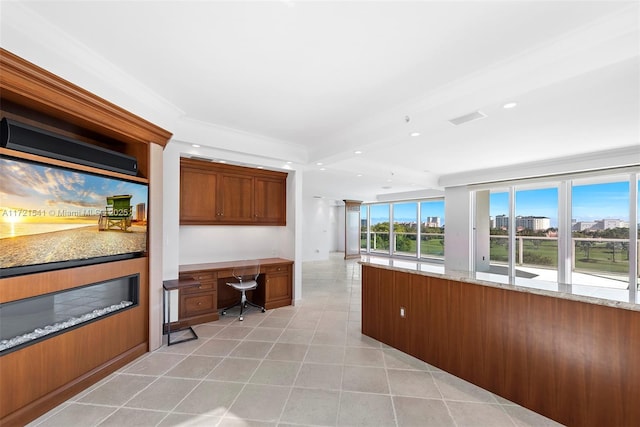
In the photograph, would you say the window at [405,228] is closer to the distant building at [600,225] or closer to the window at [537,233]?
the window at [537,233]

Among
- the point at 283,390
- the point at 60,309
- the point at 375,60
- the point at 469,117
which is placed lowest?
the point at 283,390

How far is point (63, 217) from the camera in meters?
2.32

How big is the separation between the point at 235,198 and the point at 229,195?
0.38ft

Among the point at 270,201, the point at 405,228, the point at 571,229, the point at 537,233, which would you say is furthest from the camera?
the point at 405,228

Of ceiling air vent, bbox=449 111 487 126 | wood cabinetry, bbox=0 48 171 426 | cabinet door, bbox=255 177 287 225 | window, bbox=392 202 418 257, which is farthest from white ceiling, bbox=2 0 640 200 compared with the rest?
window, bbox=392 202 418 257

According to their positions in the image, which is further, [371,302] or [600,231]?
[600,231]

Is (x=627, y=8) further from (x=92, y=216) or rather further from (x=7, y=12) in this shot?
(x=92, y=216)

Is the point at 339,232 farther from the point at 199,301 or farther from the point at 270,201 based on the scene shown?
the point at 199,301

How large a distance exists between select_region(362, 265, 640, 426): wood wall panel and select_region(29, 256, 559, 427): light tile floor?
0.14 meters

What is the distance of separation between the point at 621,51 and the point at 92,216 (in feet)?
14.0

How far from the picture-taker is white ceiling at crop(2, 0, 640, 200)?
5.72 feet

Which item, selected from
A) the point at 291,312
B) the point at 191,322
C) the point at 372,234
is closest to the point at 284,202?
the point at 291,312

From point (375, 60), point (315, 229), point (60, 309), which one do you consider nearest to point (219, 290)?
point (60, 309)

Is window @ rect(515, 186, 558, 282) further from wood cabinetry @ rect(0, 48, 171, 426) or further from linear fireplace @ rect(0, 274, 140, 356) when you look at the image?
linear fireplace @ rect(0, 274, 140, 356)
